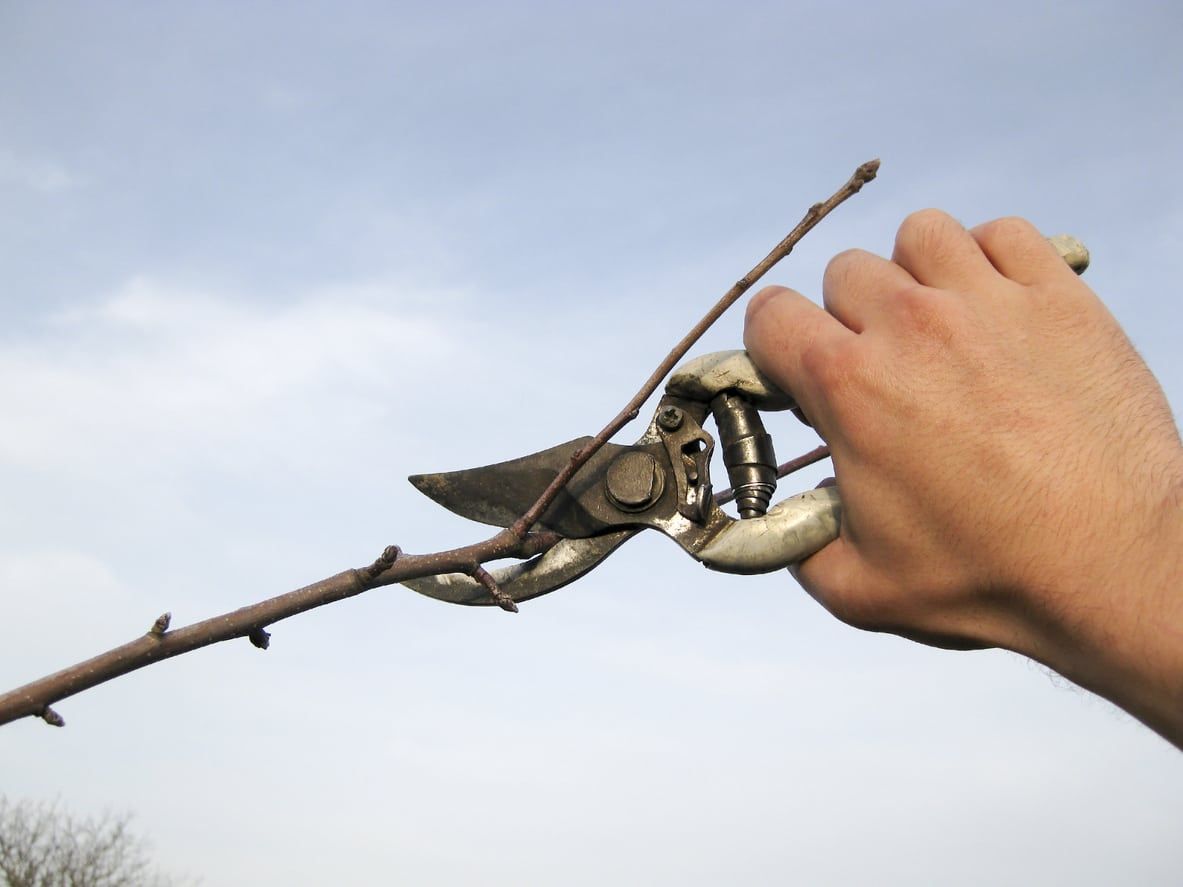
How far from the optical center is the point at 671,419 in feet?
8.87

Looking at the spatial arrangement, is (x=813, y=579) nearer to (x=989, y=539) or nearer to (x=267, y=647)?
(x=989, y=539)

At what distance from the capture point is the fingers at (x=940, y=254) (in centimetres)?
212

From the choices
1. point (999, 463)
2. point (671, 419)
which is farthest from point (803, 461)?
point (999, 463)

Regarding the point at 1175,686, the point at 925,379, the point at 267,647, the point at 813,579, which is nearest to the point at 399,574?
the point at 267,647

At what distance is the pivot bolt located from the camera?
8.67 feet

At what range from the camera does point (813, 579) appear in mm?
2221

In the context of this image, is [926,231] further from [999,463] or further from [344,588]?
[344,588]

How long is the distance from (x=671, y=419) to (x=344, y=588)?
0.96 metres

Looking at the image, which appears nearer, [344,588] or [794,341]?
[344,588]

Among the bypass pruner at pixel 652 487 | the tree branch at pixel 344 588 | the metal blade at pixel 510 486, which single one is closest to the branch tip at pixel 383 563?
the tree branch at pixel 344 588

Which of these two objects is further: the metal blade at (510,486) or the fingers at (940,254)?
the metal blade at (510,486)

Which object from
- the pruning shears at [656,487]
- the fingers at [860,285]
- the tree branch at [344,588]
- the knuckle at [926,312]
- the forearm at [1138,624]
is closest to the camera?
the forearm at [1138,624]

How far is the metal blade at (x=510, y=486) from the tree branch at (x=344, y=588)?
0.20m

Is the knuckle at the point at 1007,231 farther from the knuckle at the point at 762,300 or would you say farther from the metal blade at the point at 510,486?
the metal blade at the point at 510,486
